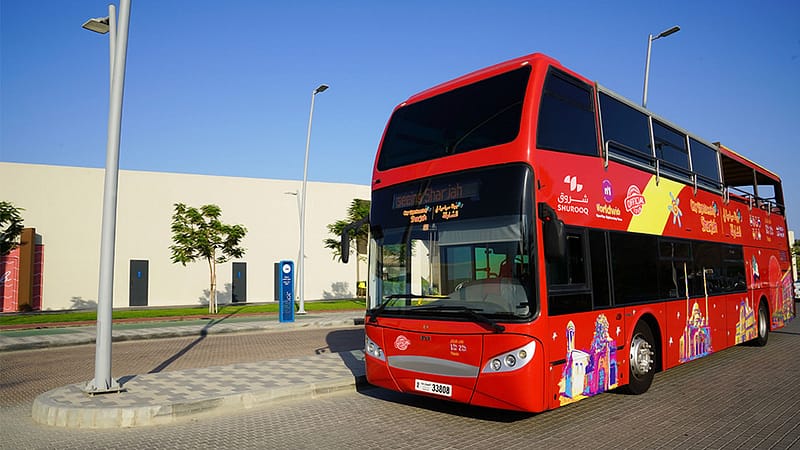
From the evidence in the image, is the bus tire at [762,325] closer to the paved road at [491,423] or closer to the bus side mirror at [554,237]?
the paved road at [491,423]

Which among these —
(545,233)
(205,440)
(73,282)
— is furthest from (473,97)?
(73,282)

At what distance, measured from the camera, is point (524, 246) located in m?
6.20

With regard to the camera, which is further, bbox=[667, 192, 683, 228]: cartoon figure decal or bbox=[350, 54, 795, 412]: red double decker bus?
bbox=[667, 192, 683, 228]: cartoon figure decal

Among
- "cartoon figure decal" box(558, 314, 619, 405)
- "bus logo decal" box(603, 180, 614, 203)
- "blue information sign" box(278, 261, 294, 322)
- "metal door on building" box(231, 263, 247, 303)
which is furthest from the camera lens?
"metal door on building" box(231, 263, 247, 303)

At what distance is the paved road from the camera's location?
6.00 meters

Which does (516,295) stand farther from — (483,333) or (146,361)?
(146,361)

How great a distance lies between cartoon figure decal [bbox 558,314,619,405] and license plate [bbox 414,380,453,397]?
1.24 m

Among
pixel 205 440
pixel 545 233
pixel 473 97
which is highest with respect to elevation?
pixel 473 97

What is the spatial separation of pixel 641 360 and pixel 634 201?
2264 mm

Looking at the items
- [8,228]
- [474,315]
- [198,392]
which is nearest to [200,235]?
[8,228]

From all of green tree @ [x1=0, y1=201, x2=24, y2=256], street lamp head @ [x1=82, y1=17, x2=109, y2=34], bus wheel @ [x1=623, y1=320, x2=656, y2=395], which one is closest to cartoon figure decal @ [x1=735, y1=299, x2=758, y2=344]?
bus wheel @ [x1=623, y1=320, x2=656, y2=395]

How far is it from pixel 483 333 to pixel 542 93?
2.91 m

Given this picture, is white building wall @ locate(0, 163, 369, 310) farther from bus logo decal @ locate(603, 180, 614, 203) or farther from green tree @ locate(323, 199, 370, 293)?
bus logo decal @ locate(603, 180, 614, 203)

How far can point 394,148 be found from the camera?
805 centimetres
